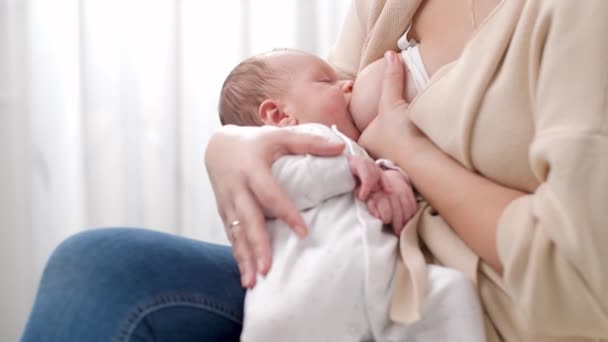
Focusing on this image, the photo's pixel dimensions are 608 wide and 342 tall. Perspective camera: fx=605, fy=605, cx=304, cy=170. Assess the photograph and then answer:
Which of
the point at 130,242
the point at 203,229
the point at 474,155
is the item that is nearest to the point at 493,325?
the point at 474,155

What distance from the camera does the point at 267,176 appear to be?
0.75 meters

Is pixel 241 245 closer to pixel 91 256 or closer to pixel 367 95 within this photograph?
pixel 91 256

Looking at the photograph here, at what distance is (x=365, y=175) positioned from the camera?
2.44ft

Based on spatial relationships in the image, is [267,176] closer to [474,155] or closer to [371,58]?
[474,155]

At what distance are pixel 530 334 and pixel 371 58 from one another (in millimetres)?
554

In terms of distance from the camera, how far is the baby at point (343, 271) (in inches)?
26.0

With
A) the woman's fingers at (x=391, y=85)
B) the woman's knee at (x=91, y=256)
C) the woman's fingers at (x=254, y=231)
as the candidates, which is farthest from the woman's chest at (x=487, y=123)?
the woman's knee at (x=91, y=256)

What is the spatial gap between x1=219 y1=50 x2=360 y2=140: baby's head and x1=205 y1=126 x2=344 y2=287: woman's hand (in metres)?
0.15

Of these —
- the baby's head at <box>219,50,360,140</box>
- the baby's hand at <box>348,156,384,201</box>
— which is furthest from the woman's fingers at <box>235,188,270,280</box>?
the baby's head at <box>219,50,360,140</box>

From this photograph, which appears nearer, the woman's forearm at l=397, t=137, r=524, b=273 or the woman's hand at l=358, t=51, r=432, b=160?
the woman's forearm at l=397, t=137, r=524, b=273

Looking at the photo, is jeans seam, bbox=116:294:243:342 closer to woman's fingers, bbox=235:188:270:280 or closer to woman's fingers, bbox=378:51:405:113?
woman's fingers, bbox=235:188:270:280

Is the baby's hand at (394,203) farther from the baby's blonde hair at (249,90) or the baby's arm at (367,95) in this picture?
the baby's blonde hair at (249,90)

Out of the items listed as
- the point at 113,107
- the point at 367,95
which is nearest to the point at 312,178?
the point at 367,95

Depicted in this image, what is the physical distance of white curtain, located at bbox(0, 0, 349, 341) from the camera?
1610 millimetres
